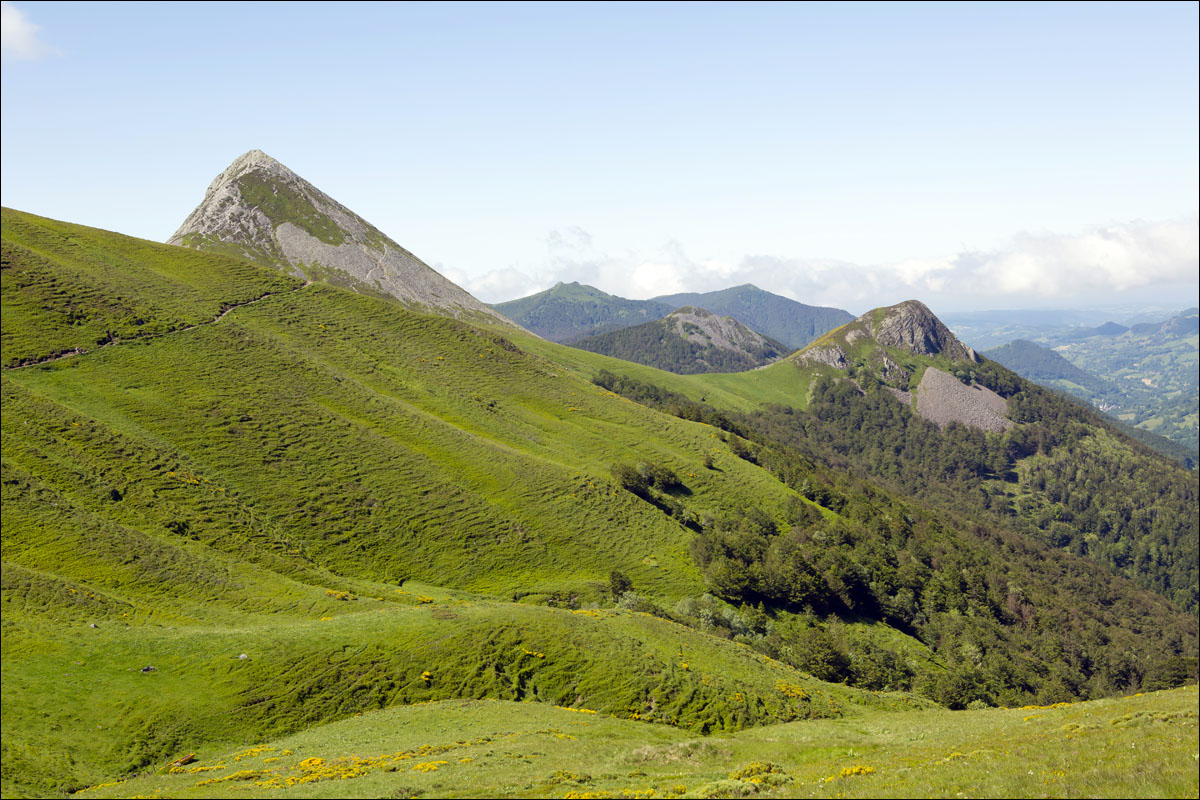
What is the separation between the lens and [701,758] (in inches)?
1374

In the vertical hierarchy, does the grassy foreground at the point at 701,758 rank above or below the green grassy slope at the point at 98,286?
below

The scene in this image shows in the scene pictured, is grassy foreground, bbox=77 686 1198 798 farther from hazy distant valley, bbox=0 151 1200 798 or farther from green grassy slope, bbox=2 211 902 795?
green grassy slope, bbox=2 211 902 795

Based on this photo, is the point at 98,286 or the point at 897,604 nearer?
the point at 98,286

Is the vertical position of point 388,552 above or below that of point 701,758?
below

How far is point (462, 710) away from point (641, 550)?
5292 cm

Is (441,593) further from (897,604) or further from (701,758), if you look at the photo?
(897,604)

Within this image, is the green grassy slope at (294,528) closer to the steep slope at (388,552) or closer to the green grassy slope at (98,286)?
the steep slope at (388,552)

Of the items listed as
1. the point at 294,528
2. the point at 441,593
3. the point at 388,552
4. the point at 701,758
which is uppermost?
the point at 294,528

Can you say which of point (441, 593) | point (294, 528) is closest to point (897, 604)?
point (441, 593)

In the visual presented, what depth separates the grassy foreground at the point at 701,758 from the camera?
2167 cm

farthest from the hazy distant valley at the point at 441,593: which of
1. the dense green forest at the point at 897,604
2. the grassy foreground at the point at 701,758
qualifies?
the dense green forest at the point at 897,604

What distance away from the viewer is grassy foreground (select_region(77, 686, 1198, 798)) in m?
21.7

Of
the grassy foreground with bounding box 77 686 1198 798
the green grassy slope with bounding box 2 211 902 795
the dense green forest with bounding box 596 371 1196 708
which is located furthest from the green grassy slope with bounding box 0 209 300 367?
the dense green forest with bounding box 596 371 1196 708

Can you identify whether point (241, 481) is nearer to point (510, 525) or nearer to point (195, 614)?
point (195, 614)
